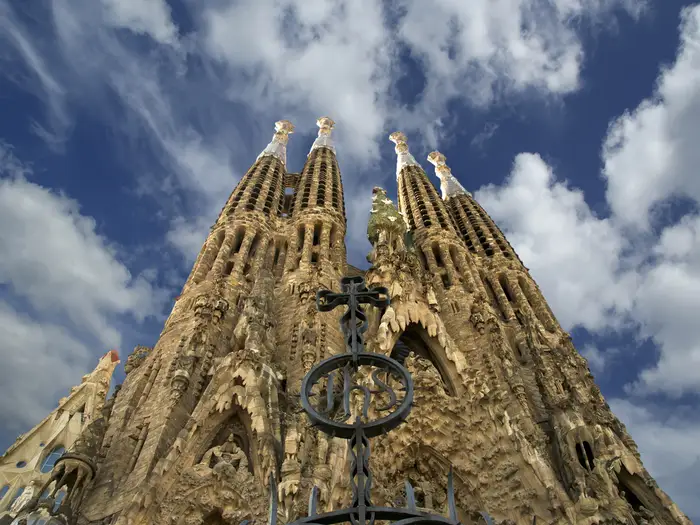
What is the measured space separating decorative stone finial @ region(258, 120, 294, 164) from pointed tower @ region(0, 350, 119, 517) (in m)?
16.4

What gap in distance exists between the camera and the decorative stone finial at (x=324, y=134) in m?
37.7

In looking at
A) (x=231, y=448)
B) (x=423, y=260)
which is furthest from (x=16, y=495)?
(x=423, y=260)

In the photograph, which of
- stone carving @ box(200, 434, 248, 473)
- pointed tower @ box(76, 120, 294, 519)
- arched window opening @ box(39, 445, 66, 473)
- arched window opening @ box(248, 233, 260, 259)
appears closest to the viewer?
stone carving @ box(200, 434, 248, 473)

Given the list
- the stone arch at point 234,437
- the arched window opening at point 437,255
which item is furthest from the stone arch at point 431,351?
the arched window opening at point 437,255

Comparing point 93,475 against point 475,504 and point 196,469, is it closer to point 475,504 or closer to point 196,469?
point 196,469

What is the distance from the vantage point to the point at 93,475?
459 inches

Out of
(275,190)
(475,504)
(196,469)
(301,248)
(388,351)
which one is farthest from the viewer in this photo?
(275,190)

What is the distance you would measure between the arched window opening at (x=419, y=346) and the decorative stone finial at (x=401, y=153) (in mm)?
22872

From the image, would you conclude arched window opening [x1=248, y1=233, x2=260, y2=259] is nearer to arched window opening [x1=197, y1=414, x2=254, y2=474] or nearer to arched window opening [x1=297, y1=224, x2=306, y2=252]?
arched window opening [x1=297, y1=224, x2=306, y2=252]

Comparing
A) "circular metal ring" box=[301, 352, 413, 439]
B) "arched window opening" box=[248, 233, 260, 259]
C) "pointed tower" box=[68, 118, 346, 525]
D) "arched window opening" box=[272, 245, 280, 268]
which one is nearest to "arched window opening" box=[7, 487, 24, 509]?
"pointed tower" box=[68, 118, 346, 525]

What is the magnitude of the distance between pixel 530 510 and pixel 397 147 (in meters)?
33.8

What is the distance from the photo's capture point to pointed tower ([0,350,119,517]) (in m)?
17.3

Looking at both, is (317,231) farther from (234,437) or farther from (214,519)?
(214,519)

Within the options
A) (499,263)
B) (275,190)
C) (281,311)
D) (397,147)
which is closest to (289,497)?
(281,311)
